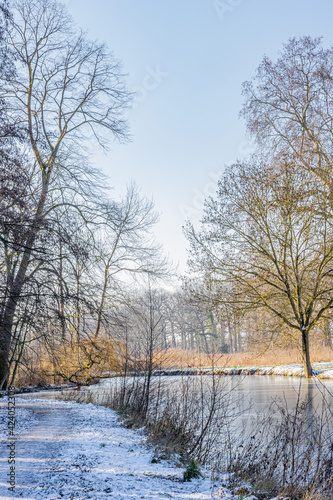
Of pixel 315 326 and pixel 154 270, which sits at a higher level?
pixel 154 270

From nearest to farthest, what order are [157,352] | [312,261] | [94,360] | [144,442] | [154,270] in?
[144,442]
[157,352]
[312,261]
[94,360]
[154,270]

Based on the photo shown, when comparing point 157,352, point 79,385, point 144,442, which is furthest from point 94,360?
point 144,442

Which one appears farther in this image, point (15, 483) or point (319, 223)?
point (319, 223)

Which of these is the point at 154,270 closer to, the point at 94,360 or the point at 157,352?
the point at 94,360

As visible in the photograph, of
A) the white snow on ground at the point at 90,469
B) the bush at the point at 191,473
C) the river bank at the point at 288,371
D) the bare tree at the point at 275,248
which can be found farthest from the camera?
the river bank at the point at 288,371

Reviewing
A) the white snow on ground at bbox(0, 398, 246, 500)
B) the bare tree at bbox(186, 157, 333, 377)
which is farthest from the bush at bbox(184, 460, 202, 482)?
the bare tree at bbox(186, 157, 333, 377)

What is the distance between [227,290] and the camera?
42.9 ft

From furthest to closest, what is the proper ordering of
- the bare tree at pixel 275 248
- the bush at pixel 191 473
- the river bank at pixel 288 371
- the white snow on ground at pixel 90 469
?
the river bank at pixel 288 371 < the bare tree at pixel 275 248 < the bush at pixel 191 473 < the white snow on ground at pixel 90 469

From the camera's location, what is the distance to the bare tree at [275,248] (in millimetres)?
12133

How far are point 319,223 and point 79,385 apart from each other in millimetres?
12882

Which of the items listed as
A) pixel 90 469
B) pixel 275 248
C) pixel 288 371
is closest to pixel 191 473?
pixel 90 469

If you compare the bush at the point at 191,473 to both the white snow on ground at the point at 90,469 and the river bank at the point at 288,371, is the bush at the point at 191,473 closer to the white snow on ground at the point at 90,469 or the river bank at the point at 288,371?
the white snow on ground at the point at 90,469

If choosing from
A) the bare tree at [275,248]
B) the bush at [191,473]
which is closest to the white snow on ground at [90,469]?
the bush at [191,473]

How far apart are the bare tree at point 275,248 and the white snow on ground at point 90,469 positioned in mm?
7657
